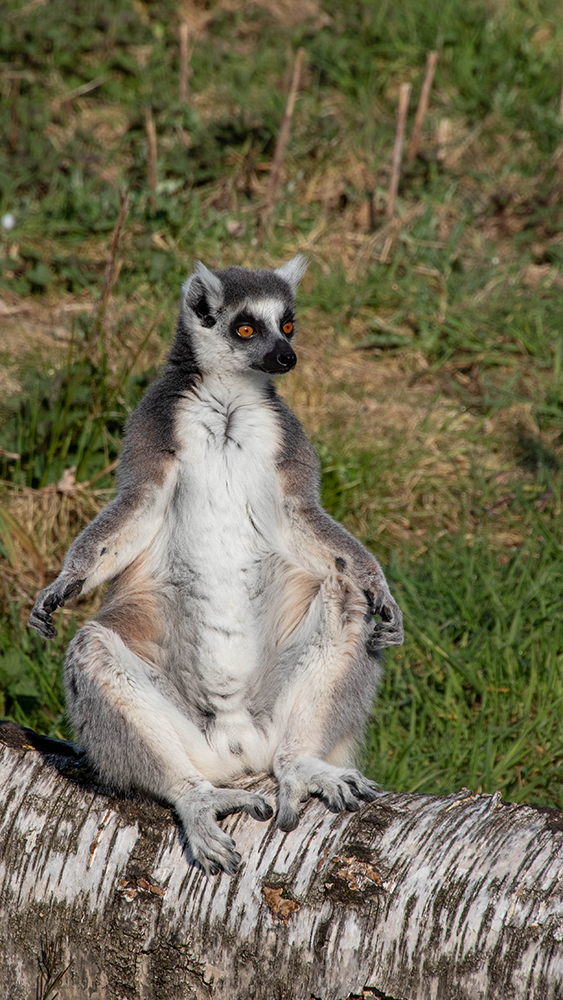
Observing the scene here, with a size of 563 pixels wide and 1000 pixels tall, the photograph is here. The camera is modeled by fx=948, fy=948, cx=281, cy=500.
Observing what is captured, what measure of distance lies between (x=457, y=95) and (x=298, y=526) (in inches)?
245

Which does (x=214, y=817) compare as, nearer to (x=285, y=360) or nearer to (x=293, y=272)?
(x=285, y=360)

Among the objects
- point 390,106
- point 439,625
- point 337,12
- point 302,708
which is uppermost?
point 337,12

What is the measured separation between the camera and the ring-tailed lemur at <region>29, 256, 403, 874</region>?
2.83 m

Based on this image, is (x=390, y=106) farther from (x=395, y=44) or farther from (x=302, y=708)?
(x=302, y=708)

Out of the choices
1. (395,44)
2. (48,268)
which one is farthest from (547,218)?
(48,268)

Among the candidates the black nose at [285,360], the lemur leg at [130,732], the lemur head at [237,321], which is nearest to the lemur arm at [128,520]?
the lemur leg at [130,732]

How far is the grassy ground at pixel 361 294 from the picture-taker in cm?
425

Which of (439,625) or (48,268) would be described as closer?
(439,625)

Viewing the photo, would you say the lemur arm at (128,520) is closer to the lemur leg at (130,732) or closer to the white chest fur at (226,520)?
the white chest fur at (226,520)

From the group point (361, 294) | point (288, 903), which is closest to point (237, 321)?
point (288, 903)

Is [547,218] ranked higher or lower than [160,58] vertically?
lower

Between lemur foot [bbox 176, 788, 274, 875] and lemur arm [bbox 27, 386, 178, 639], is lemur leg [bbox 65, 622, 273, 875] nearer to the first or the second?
lemur foot [bbox 176, 788, 274, 875]

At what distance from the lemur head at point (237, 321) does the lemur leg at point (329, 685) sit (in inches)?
33.7

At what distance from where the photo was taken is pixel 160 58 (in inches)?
335
